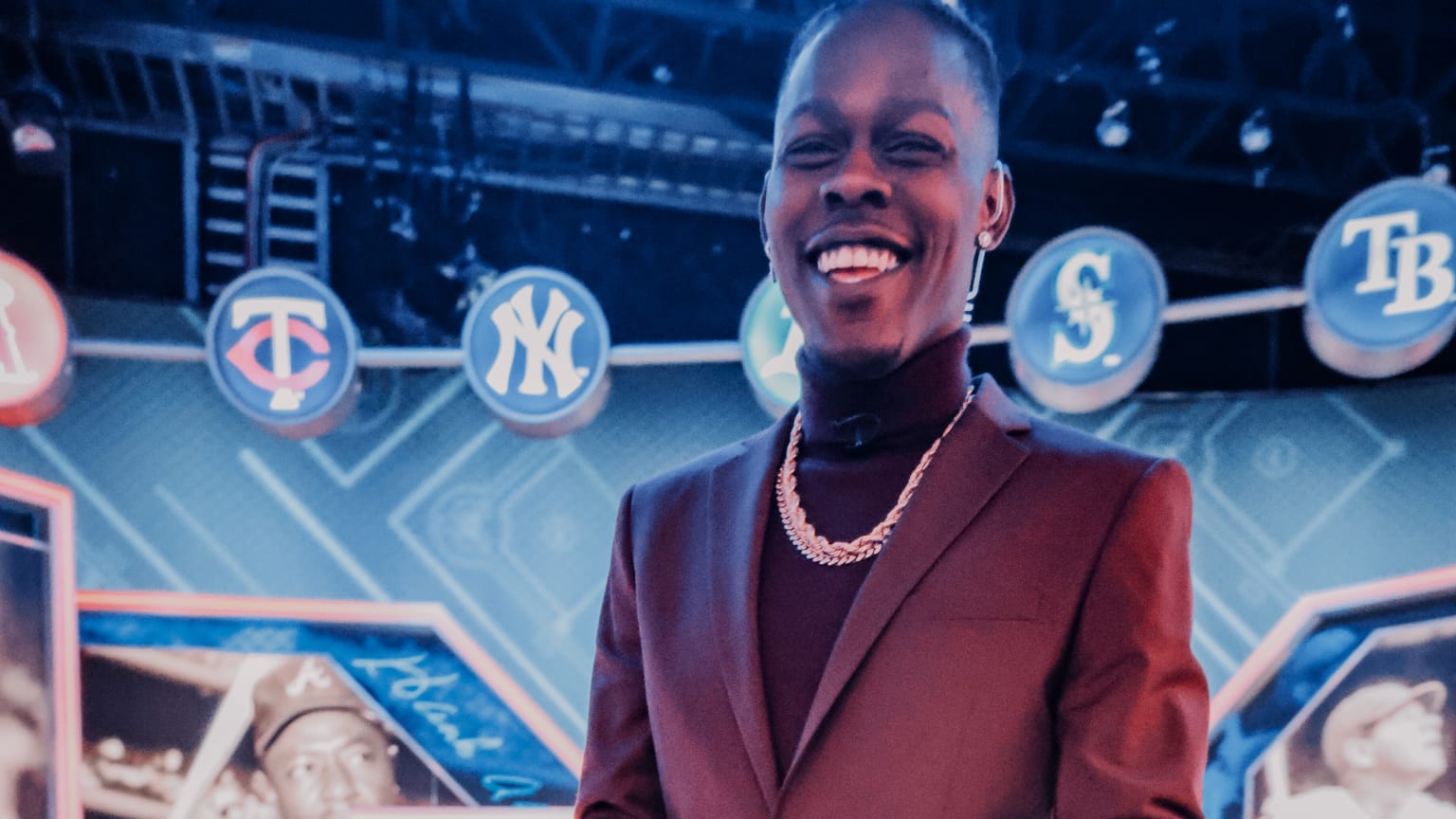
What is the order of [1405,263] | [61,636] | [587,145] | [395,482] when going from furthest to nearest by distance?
1. [587,145]
2. [395,482]
3. [61,636]
4. [1405,263]

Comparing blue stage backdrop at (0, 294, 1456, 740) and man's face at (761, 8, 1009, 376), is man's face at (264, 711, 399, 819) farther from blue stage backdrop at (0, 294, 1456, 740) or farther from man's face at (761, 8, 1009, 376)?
man's face at (761, 8, 1009, 376)

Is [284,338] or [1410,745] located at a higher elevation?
[284,338]

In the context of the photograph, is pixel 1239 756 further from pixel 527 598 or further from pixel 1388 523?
pixel 527 598

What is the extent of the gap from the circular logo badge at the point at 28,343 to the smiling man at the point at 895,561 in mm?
3946

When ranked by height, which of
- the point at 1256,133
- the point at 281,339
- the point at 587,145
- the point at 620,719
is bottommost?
the point at 620,719

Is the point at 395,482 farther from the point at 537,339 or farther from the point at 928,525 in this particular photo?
the point at 928,525

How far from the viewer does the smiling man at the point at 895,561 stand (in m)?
0.87

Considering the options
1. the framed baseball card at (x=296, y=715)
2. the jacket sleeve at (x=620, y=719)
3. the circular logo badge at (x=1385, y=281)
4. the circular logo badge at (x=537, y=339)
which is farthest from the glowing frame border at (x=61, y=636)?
the circular logo badge at (x=1385, y=281)

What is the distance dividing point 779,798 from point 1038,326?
128 inches

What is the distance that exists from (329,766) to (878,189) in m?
4.43

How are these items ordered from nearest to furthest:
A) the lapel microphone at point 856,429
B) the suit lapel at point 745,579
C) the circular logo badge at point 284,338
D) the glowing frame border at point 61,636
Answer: the suit lapel at point 745,579
the lapel microphone at point 856,429
the circular logo badge at point 284,338
the glowing frame border at point 61,636

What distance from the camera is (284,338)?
444cm

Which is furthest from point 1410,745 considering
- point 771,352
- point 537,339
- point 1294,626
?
point 537,339

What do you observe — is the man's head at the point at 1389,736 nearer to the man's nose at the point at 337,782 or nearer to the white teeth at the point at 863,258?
the man's nose at the point at 337,782
